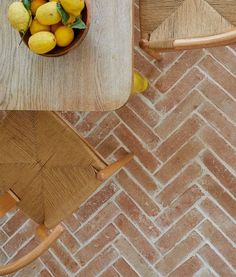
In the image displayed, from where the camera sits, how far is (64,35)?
1.31m

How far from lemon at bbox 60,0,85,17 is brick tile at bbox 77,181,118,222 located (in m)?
1.11

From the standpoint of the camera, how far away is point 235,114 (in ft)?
6.85

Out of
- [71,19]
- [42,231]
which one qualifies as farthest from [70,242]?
[71,19]

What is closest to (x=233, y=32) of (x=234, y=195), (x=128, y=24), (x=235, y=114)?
(x=128, y=24)

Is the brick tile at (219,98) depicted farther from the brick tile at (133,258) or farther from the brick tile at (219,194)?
the brick tile at (133,258)

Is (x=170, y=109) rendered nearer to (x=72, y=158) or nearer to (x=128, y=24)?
(x=72, y=158)

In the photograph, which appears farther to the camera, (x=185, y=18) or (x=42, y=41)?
(x=185, y=18)

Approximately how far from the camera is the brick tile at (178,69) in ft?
7.04

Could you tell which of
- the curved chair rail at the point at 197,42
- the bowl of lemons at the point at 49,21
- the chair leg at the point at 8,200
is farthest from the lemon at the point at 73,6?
the chair leg at the point at 8,200

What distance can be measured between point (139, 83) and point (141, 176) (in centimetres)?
44

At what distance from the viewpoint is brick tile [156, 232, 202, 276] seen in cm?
209

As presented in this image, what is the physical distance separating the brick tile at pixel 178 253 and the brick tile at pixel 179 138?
37 centimetres

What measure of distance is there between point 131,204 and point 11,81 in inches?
37.5

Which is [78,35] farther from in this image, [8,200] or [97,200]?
[97,200]
